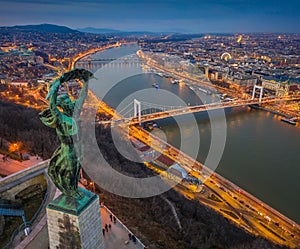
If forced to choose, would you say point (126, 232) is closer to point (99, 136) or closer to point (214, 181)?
point (214, 181)

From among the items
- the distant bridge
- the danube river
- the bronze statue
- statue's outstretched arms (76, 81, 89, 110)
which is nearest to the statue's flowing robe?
the bronze statue

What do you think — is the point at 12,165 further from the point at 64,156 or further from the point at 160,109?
the point at 160,109

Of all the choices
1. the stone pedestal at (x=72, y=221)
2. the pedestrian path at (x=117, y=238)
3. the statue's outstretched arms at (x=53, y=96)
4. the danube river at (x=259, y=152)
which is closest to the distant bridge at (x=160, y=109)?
the danube river at (x=259, y=152)

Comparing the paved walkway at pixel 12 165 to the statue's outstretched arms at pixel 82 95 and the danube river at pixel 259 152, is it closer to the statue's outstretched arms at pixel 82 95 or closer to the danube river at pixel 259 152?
the statue's outstretched arms at pixel 82 95

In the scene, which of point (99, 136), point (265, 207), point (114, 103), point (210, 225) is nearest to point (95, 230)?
point (210, 225)

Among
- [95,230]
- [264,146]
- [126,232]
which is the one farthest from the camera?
[264,146]

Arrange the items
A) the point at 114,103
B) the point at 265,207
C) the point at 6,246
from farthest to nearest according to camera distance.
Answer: the point at 114,103
the point at 265,207
the point at 6,246

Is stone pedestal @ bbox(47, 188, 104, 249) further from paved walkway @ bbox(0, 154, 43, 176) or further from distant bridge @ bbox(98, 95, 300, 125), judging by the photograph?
distant bridge @ bbox(98, 95, 300, 125)
